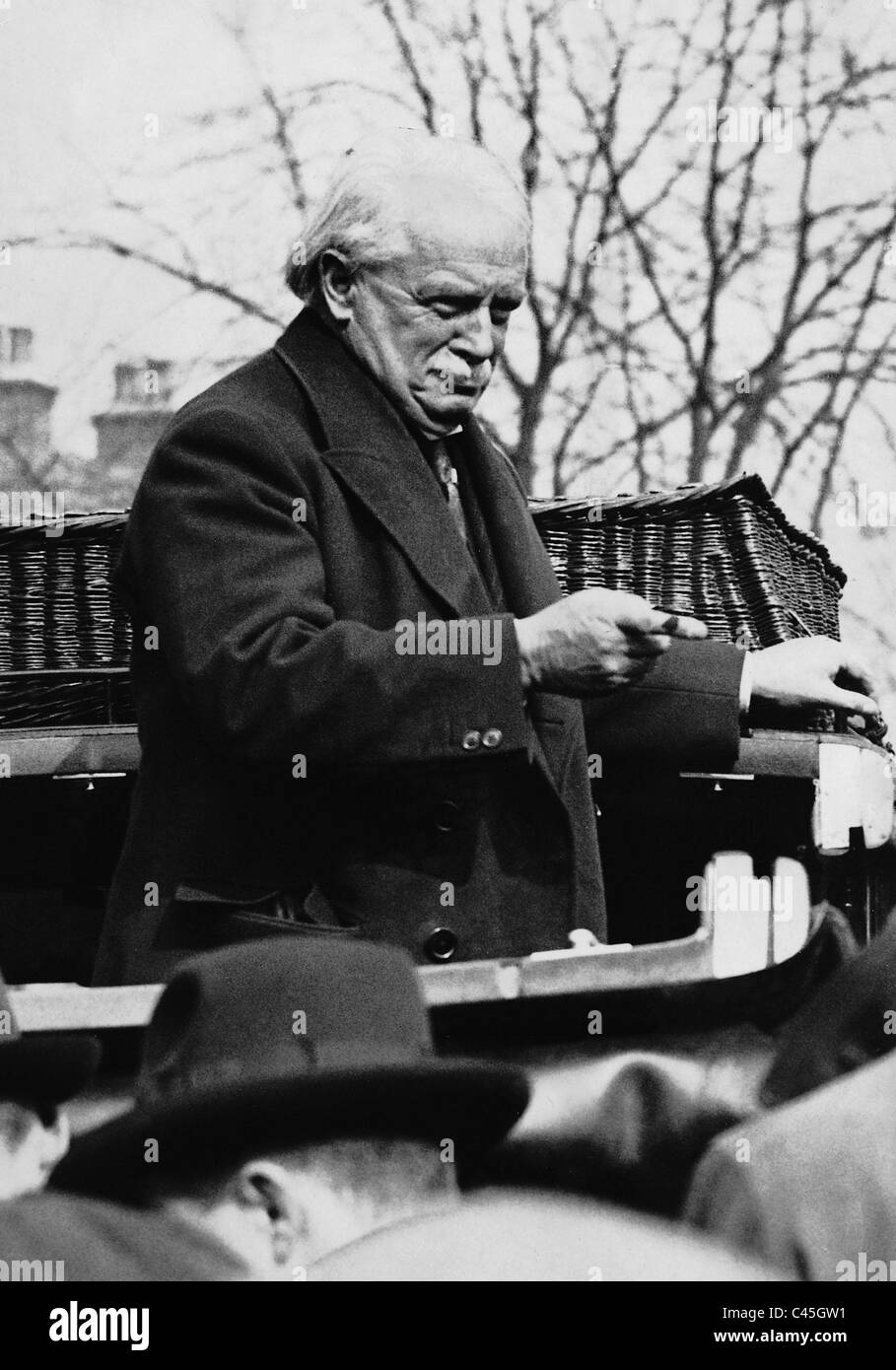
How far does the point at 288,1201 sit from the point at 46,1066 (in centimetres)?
22

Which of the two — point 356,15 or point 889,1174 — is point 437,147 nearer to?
point 889,1174

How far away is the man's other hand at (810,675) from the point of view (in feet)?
7.31

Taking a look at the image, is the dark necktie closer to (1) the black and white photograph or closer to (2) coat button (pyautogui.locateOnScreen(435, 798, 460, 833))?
(1) the black and white photograph

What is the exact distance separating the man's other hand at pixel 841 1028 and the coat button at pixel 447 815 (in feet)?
1.24

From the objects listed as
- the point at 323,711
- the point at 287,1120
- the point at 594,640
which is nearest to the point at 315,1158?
the point at 287,1120

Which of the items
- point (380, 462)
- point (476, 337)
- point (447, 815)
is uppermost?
point (476, 337)

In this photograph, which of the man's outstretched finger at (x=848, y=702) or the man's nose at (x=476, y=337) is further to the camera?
the man's outstretched finger at (x=848, y=702)

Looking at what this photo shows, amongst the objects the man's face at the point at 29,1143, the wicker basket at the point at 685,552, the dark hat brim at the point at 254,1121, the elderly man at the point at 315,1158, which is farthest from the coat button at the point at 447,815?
the wicker basket at the point at 685,552

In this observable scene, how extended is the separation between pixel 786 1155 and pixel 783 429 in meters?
5.27

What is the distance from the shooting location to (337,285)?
2.06 m

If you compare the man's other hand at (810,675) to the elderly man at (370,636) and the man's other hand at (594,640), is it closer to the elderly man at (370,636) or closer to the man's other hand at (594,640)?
the elderly man at (370,636)

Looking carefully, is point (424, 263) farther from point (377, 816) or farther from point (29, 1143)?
point (29, 1143)

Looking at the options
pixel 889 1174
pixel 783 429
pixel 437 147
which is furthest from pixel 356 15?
pixel 889 1174

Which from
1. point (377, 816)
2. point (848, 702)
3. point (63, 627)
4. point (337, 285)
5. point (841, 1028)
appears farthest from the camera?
point (63, 627)
